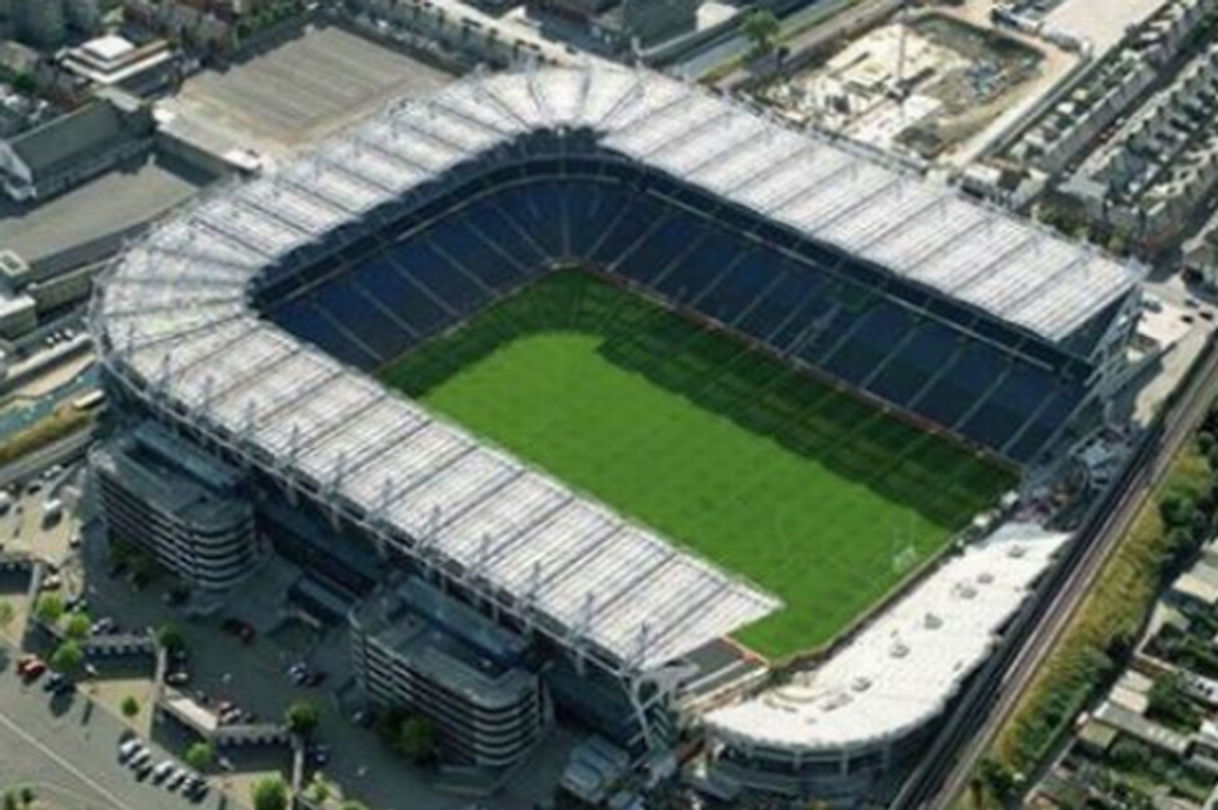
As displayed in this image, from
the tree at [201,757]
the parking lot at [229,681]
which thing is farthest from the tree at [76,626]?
the tree at [201,757]

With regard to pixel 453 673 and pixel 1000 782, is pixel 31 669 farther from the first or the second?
pixel 1000 782

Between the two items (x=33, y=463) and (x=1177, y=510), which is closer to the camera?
(x=1177, y=510)

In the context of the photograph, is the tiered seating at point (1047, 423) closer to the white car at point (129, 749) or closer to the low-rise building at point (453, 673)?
the low-rise building at point (453, 673)

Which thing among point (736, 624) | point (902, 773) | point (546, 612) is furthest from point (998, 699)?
point (546, 612)

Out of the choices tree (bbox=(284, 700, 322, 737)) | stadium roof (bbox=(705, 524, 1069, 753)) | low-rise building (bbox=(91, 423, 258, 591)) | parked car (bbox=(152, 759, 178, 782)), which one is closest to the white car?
parked car (bbox=(152, 759, 178, 782))

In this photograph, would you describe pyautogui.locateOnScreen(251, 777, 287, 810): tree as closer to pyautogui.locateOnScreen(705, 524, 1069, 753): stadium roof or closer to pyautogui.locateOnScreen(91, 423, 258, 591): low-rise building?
pyautogui.locateOnScreen(91, 423, 258, 591): low-rise building

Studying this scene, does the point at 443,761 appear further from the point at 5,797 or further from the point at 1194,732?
the point at 1194,732

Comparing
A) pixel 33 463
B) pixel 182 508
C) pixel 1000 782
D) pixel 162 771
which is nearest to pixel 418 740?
pixel 162 771
